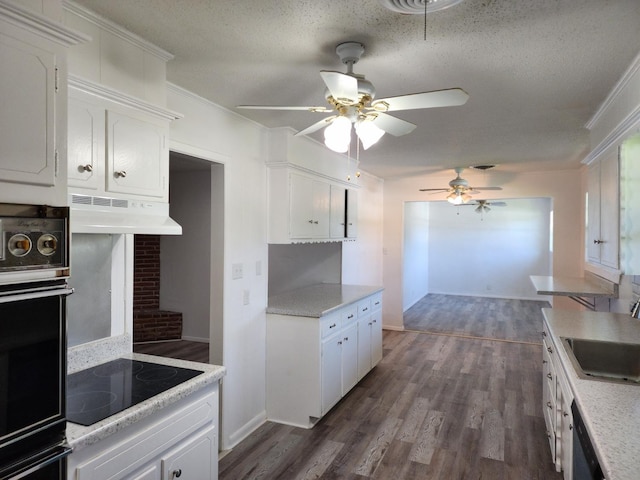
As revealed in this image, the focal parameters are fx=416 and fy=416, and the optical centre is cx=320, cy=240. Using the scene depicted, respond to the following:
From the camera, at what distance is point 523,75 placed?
2.29 meters

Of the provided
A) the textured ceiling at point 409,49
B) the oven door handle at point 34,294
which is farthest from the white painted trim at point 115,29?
the oven door handle at point 34,294

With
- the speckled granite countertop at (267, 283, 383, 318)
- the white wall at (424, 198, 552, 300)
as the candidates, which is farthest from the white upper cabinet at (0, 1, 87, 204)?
the white wall at (424, 198, 552, 300)

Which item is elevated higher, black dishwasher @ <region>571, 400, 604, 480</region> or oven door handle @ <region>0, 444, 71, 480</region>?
oven door handle @ <region>0, 444, 71, 480</region>

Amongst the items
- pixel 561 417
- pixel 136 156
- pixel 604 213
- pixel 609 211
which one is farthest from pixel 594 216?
pixel 136 156

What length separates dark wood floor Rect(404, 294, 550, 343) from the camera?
6.46m

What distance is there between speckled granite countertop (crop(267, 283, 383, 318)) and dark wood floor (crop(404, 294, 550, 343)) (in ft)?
8.23

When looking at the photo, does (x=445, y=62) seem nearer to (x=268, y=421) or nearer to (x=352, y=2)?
(x=352, y=2)

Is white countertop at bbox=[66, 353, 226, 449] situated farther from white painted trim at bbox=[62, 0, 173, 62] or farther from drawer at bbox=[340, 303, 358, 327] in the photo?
drawer at bbox=[340, 303, 358, 327]

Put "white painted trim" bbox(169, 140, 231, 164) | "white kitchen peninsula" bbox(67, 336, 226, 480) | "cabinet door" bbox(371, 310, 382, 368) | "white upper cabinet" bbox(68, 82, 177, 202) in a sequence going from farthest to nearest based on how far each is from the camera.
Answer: "cabinet door" bbox(371, 310, 382, 368), "white painted trim" bbox(169, 140, 231, 164), "white upper cabinet" bbox(68, 82, 177, 202), "white kitchen peninsula" bbox(67, 336, 226, 480)

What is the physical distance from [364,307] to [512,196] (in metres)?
3.00

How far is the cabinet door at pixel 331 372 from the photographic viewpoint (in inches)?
133

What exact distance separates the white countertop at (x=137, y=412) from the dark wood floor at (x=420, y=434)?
1121mm

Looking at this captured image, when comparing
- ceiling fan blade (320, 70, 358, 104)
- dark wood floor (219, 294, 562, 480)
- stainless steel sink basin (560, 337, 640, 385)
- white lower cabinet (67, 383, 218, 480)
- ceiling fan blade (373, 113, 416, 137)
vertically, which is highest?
ceiling fan blade (320, 70, 358, 104)

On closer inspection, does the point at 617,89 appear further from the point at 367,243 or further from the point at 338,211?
the point at 367,243
